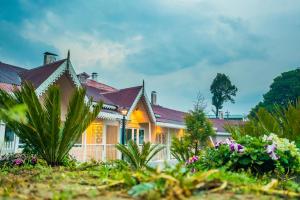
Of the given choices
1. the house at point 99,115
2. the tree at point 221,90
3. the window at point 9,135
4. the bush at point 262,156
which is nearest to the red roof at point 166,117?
the house at point 99,115

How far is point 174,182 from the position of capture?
2240 mm

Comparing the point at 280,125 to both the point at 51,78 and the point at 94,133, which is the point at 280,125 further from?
the point at 94,133

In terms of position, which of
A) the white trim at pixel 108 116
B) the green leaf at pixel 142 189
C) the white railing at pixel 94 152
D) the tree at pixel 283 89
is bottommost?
the white railing at pixel 94 152

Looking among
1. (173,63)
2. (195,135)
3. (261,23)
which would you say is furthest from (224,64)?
(195,135)

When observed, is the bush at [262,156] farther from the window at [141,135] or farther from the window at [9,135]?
the window at [141,135]

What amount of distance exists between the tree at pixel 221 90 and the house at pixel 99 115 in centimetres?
3715

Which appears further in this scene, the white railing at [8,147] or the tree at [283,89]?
the tree at [283,89]

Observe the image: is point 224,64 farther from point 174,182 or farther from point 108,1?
point 174,182

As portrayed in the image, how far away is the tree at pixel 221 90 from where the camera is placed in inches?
2458

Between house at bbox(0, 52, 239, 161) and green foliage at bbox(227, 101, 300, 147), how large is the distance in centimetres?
558

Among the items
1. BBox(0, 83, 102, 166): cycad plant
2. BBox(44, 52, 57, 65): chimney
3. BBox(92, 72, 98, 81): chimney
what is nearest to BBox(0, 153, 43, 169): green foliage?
BBox(0, 83, 102, 166): cycad plant

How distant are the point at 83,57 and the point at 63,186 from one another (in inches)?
1228

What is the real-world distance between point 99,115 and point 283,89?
39.6 m

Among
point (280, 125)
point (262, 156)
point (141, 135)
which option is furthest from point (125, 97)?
point (262, 156)
